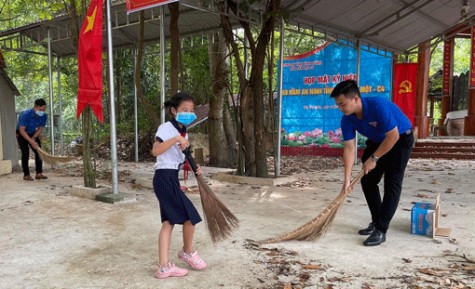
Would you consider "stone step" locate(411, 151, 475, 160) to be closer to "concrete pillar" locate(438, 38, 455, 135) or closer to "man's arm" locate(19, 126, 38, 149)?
"concrete pillar" locate(438, 38, 455, 135)

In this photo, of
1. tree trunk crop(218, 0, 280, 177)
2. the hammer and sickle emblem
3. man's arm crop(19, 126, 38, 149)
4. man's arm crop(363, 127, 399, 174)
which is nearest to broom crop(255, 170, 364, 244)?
man's arm crop(363, 127, 399, 174)

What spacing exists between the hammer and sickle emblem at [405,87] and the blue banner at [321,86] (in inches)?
59.9

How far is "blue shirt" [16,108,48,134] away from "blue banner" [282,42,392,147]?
703 cm

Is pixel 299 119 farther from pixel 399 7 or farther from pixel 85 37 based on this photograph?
pixel 85 37

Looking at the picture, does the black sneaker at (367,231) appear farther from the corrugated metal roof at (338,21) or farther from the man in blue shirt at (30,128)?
the man in blue shirt at (30,128)

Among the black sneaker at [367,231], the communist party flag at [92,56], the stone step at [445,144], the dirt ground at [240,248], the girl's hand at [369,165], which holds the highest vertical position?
the communist party flag at [92,56]

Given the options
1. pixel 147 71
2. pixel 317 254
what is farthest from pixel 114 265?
pixel 147 71

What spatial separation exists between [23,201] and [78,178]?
2.05m

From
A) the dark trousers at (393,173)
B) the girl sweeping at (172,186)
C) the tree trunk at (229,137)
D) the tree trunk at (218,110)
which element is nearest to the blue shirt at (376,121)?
the dark trousers at (393,173)

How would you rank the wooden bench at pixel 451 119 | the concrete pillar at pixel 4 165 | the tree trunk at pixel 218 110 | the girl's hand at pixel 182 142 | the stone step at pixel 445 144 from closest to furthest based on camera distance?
the girl's hand at pixel 182 142, the concrete pillar at pixel 4 165, the tree trunk at pixel 218 110, the stone step at pixel 445 144, the wooden bench at pixel 451 119

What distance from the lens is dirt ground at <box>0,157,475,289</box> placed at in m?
2.59

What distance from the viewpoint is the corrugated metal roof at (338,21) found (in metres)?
7.23

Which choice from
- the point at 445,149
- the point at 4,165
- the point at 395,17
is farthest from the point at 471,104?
the point at 4,165

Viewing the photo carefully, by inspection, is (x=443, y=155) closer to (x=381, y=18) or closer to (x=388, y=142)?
(x=381, y=18)
